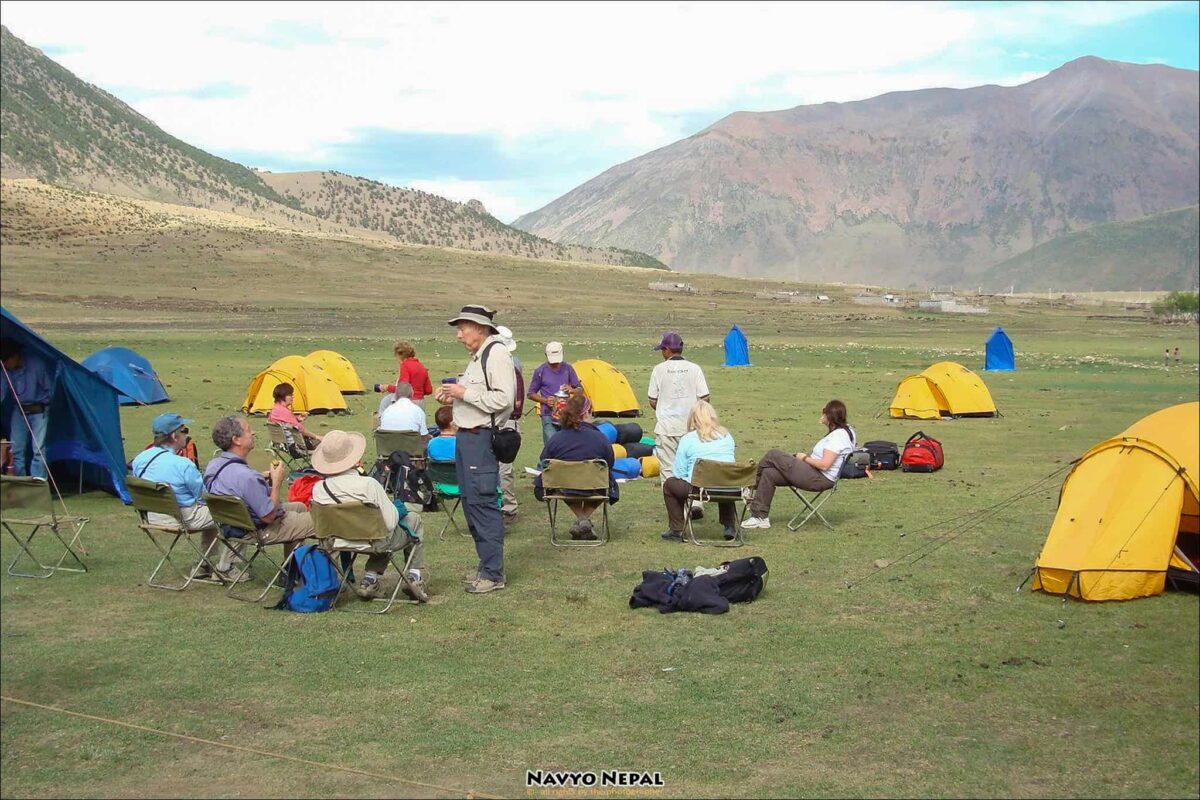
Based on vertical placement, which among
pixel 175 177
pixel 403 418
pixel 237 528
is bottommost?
pixel 237 528

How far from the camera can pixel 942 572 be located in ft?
34.7

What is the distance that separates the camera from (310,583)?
9.65 m

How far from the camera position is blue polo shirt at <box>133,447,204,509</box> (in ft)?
34.4

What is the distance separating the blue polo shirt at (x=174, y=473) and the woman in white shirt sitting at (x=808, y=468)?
5.31 metres

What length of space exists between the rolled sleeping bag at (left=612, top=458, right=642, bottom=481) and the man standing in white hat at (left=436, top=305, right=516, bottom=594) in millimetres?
5782

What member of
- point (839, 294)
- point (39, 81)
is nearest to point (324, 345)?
point (839, 294)

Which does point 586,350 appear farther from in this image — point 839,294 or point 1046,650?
point 839,294

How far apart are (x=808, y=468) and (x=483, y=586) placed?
3.87 metres

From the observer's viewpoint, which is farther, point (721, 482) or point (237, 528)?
point (721, 482)

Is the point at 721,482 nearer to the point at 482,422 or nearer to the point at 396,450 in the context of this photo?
the point at 482,422

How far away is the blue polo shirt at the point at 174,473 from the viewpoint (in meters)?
10.5

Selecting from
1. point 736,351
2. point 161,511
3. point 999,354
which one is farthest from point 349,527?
point 999,354

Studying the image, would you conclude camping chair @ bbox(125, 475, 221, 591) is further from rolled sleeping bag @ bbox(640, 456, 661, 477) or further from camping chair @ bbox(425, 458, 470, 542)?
rolled sleeping bag @ bbox(640, 456, 661, 477)

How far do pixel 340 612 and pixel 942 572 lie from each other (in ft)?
16.5
